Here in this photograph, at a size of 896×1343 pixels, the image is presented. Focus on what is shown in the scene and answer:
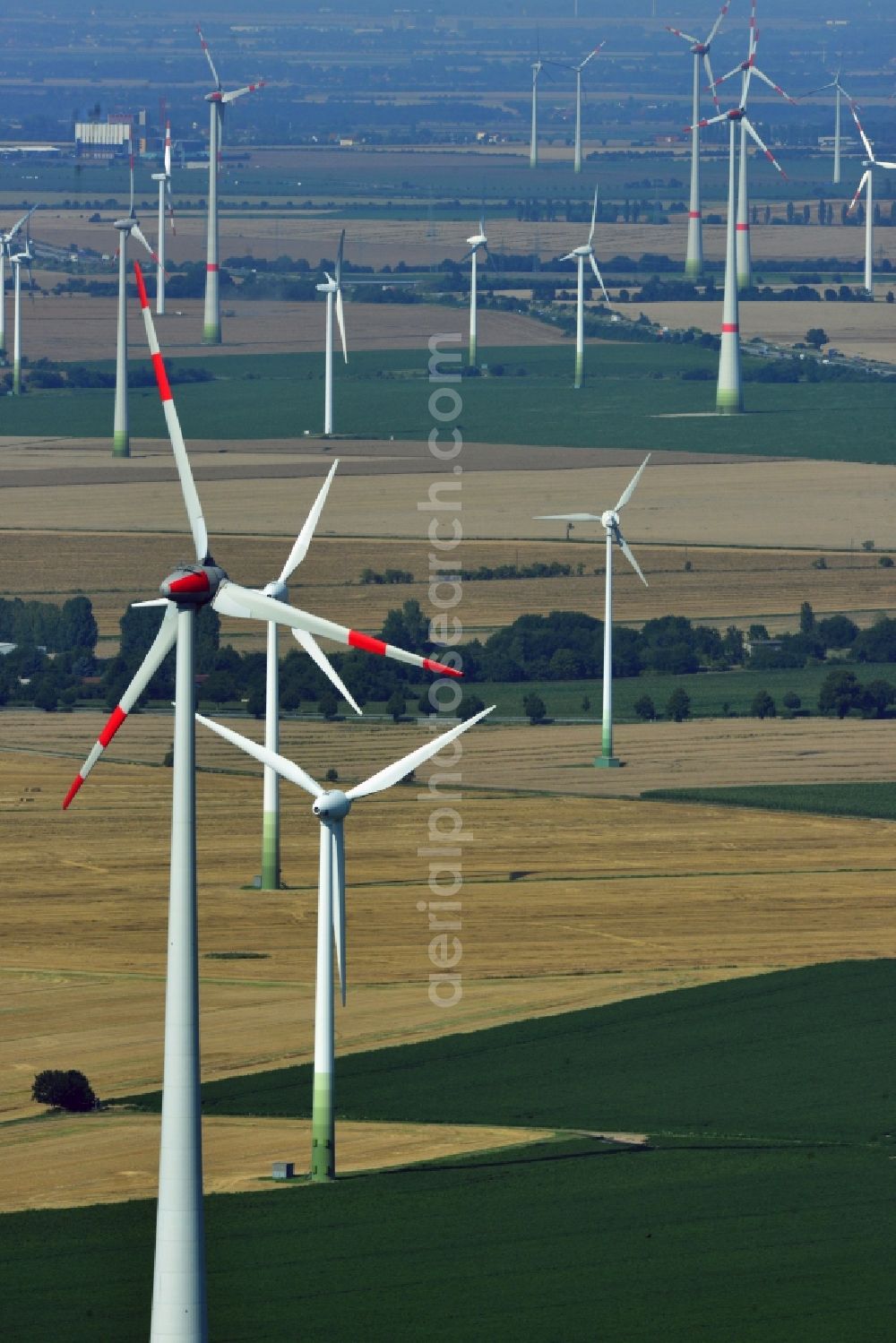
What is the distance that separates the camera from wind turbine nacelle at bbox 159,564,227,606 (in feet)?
135

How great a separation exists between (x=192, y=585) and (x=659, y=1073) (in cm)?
3314

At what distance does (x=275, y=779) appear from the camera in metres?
92.6

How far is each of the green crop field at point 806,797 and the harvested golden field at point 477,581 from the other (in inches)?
1230

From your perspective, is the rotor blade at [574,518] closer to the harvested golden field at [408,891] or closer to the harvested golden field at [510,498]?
the harvested golden field at [510,498]

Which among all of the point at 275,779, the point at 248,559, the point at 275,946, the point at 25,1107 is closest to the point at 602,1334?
the point at 25,1107

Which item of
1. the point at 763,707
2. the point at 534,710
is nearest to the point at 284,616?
the point at 534,710

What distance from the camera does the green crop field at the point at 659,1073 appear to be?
67.1 metres

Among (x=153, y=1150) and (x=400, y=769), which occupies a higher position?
(x=400, y=769)

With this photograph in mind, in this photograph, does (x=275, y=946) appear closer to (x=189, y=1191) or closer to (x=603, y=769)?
(x=603, y=769)

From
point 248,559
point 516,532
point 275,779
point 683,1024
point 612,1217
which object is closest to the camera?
point 612,1217

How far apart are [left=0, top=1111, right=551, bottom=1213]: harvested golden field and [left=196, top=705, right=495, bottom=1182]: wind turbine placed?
1.39 m

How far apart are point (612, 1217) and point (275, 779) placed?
1410 inches

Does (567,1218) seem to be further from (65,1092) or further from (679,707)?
(679,707)

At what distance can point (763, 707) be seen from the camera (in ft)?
412
